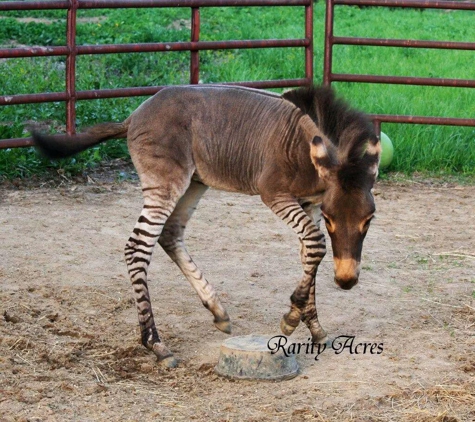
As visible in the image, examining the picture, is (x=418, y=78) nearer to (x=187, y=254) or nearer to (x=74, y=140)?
(x=187, y=254)

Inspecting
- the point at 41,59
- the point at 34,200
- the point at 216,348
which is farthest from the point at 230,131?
the point at 41,59

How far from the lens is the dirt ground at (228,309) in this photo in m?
4.18

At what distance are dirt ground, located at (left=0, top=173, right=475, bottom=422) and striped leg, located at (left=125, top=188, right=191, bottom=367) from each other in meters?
0.22

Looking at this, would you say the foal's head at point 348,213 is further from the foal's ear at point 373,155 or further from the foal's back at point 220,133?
the foal's back at point 220,133

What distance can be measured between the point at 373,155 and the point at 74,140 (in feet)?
6.30

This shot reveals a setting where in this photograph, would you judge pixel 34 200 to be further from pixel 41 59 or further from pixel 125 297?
pixel 41 59

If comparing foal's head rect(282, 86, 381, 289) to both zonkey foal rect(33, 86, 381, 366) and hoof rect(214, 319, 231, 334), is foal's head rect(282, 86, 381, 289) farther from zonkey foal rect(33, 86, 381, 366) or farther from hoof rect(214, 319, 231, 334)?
hoof rect(214, 319, 231, 334)

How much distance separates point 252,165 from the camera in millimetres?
5215

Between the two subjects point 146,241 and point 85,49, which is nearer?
point 146,241

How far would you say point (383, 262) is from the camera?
6637 millimetres

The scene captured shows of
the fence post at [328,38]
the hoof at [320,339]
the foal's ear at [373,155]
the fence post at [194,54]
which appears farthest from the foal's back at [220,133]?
the fence post at [328,38]

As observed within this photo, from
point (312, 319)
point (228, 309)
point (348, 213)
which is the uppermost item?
point (348, 213)

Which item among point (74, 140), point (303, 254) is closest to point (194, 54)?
point (74, 140)

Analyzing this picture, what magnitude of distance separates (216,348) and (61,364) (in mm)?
909
